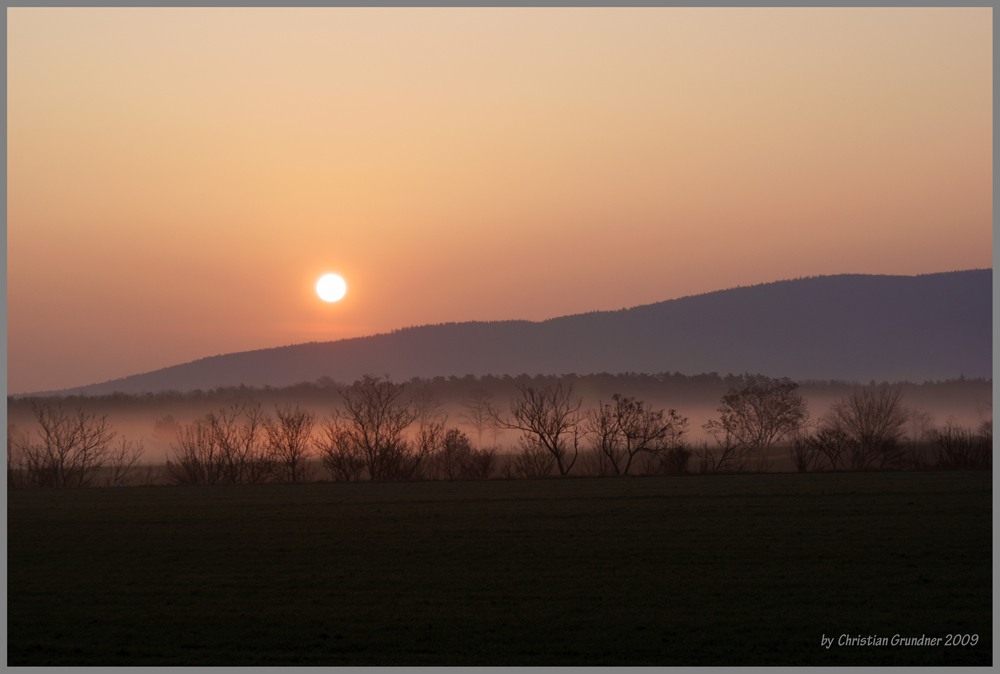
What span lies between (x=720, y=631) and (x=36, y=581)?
8.92 meters

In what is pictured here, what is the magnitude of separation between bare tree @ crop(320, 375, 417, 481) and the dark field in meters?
9.38

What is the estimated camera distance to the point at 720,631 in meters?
8.39

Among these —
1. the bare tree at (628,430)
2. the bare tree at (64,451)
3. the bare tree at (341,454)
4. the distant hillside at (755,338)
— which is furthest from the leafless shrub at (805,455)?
the distant hillside at (755,338)

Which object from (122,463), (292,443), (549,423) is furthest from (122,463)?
(549,423)

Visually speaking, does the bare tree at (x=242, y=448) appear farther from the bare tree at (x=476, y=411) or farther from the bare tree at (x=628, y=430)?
the bare tree at (x=476, y=411)

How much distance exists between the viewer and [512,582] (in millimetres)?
10500

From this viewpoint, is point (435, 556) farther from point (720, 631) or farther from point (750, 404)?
point (750, 404)

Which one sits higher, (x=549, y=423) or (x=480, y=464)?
(x=549, y=423)

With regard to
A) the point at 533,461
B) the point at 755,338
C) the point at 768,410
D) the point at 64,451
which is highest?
the point at 755,338

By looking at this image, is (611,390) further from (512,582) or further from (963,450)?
(512,582)

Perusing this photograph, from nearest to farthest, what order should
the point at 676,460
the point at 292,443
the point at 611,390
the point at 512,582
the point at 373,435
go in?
the point at 512,582
the point at 676,460
the point at 373,435
the point at 292,443
the point at 611,390

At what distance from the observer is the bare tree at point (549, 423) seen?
2828 centimetres

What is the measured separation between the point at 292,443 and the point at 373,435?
2911mm

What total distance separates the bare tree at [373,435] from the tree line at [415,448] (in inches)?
1.7
